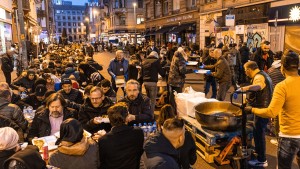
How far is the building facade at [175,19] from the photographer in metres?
29.9

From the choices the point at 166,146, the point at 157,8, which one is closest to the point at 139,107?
the point at 166,146

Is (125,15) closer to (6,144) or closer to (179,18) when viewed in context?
(179,18)

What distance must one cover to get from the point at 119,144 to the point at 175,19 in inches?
1306

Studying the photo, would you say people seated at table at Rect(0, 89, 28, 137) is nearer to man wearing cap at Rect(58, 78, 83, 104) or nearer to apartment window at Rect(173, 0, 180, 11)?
man wearing cap at Rect(58, 78, 83, 104)

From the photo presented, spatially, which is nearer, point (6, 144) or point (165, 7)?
point (6, 144)

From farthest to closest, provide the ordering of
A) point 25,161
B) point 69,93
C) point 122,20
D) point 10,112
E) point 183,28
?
point 122,20, point 183,28, point 69,93, point 10,112, point 25,161

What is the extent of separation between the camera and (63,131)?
125 inches

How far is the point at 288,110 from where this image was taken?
3873 millimetres

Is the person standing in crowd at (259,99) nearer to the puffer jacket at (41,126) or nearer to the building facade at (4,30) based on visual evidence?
the puffer jacket at (41,126)

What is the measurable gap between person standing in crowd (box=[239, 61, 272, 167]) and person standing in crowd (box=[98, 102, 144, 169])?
2.35 meters

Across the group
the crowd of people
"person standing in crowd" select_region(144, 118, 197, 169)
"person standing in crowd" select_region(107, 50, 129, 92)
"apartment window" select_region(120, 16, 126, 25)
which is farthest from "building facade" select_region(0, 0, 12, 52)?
→ "apartment window" select_region(120, 16, 126, 25)

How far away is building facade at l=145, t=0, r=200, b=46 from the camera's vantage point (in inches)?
1177

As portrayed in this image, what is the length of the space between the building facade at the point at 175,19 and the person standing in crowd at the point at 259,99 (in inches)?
937

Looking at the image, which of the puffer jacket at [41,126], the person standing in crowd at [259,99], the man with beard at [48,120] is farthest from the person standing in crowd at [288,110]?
the puffer jacket at [41,126]
